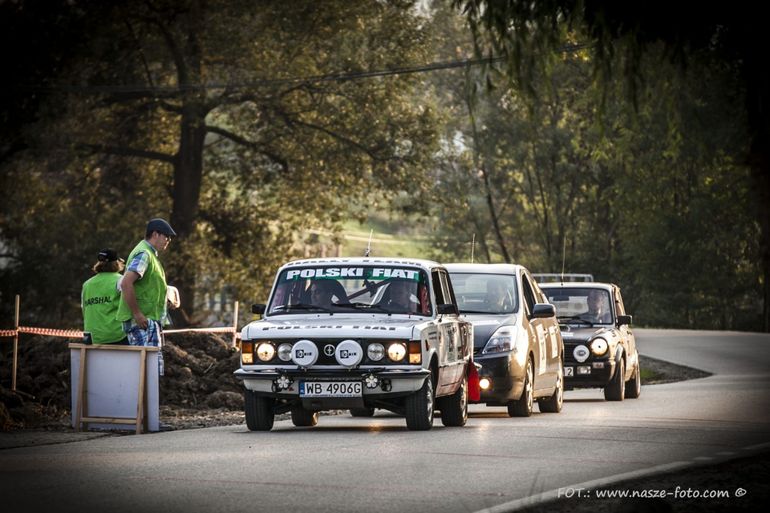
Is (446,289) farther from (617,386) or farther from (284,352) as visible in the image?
(617,386)

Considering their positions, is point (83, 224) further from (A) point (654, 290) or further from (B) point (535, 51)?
(A) point (654, 290)

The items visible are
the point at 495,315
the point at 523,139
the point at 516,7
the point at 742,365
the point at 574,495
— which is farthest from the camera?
the point at 523,139

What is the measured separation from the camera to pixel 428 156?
47.8m

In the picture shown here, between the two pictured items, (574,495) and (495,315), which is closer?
(574,495)

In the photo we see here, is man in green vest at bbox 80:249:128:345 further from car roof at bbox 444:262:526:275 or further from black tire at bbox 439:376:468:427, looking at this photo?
car roof at bbox 444:262:526:275

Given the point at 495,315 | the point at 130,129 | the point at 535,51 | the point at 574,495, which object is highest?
the point at 130,129

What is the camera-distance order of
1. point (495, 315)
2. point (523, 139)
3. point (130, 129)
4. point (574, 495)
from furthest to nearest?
point (523, 139)
point (130, 129)
point (495, 315)
point (574, 495)

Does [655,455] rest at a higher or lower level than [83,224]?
lower

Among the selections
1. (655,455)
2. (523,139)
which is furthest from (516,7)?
(523,139)

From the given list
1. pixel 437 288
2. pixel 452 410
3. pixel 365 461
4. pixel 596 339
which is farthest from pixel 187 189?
pixel 365 461

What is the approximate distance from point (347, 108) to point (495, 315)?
27.9 meters

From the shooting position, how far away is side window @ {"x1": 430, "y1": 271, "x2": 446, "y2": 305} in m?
17.1

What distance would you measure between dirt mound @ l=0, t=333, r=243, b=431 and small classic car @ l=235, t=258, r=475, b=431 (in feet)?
9.39

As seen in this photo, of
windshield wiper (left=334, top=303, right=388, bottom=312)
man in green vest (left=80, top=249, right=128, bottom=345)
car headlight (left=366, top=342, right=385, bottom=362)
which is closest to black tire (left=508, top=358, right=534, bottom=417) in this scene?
windshield wiper (left=334, top=303, right=388, bottom=312)
